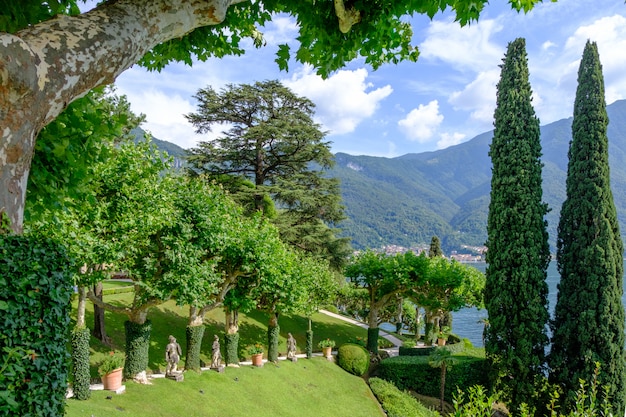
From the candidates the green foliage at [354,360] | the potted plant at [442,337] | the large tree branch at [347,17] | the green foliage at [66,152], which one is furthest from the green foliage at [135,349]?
the potted plant at [442,337]

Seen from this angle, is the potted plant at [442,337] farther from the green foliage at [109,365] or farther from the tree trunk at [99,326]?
the green foliage at [109,365]

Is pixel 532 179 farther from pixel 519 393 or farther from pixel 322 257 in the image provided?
pixel 322 257

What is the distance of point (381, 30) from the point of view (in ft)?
16.1

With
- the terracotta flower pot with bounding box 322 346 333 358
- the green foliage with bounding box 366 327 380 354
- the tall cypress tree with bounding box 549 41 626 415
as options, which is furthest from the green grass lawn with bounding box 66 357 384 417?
the tall cypress tree with bounding box 549 41 626 415

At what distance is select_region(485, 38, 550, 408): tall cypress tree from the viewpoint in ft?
64.9

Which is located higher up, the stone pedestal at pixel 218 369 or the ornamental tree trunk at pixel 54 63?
the ornamental tree trunk at pixel 54 63

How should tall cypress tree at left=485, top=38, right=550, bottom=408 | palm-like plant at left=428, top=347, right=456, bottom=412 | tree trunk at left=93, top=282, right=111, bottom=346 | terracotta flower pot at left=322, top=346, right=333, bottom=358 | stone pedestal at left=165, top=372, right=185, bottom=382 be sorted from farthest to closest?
terracotta flower pot at left=322, top=346, right=333, bottom=358, palm-like plant at left=428, top=347, right=456, bottom=412, tall cypress tree at left=485, top=38, right=550, bottom=408, tree trunk at left=93, top=282, right=111, bottom=346, stone pedestal at left=165, top=372, right=185, bottom=382

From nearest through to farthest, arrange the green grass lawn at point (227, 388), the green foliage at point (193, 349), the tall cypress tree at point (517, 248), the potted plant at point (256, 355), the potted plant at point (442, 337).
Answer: the green grass lawn at point (227, 388) → the green foliage at point (193, 349) → the tall cypress tree at point (517, 248) → the potted plant at point (256, 355) → the potted plant at point (442, 337)

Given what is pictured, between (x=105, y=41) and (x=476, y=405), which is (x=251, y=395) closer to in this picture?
(x=476, y=405)

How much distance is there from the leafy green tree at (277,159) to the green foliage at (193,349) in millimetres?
10554

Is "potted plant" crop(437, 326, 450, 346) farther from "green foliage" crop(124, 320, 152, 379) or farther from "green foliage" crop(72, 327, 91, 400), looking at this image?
"green foliage" crop(72, 327, 91, 400)

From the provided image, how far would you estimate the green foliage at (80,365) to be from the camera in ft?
38.2

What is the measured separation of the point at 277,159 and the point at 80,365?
19.3 meters

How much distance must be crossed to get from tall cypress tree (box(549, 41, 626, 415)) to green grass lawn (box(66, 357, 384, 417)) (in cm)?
937
